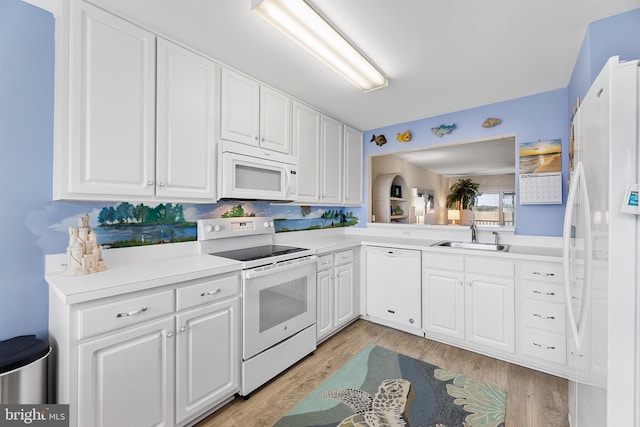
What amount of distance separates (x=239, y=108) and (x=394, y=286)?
90.5 inches

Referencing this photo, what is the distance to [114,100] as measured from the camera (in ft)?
5.00

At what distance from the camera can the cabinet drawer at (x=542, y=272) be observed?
6.76 ft

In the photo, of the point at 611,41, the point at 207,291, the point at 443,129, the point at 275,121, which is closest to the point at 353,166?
the point at 443,129

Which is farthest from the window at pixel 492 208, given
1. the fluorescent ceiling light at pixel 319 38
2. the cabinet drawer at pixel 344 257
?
the fluorescent ceiling light at pixel 319 38

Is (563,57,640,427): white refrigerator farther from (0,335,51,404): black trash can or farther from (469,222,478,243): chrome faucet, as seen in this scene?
(0,335,51,404): black trash can

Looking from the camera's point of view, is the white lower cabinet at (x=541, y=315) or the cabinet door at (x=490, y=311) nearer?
the white lower cabinet at (x=541, y=315)

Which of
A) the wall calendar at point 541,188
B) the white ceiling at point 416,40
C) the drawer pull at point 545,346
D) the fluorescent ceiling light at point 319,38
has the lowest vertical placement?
the drawer pull at point 545,346

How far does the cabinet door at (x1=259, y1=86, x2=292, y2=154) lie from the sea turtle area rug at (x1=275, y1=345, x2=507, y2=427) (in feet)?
6.54

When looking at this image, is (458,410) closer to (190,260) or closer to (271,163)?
(190,260)

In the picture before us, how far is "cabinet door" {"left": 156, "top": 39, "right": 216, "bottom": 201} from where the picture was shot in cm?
172

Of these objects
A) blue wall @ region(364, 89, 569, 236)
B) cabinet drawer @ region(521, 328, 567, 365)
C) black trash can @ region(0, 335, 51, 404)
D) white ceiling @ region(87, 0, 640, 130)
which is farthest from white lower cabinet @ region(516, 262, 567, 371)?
black trash can @ region(0, 335, 51, 404)

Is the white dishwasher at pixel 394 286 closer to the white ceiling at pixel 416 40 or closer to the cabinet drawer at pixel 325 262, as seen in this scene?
the cabinet drawer at pixel 325 262

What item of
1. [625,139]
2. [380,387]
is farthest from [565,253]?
[380,387]

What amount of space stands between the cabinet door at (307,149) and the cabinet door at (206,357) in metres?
1.37
